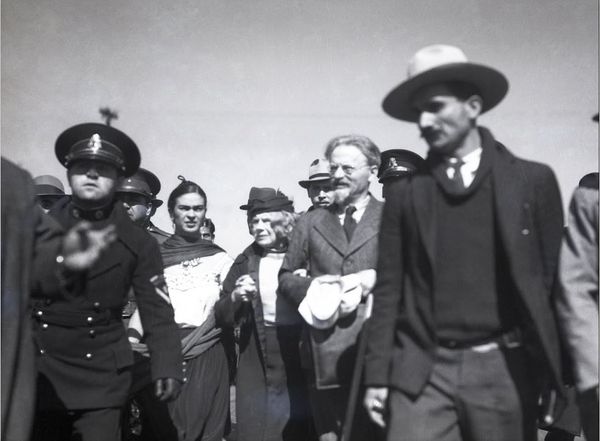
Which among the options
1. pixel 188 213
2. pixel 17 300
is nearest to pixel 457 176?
pixel 17 300

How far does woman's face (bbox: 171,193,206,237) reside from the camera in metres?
6.45

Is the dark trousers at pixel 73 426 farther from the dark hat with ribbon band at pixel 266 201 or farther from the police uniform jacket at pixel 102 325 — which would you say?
the dark hat with ribbon band at pixel 266 201

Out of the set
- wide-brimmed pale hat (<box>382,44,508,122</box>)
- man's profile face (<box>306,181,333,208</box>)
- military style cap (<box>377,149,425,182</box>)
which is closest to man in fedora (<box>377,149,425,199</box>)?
military style cap (<box>377,149,425,182</box>)

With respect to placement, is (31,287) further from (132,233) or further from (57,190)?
(57,190)

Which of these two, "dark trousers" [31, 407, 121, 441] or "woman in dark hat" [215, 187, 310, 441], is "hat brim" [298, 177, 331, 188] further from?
"dark trousers" [31, 407, 121, 441]

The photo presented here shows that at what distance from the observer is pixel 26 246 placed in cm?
322

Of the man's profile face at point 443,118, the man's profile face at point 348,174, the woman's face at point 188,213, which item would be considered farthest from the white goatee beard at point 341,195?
the woman's face at point 188,213

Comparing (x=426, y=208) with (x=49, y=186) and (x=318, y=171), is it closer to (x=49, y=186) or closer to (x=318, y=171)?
(x=318, y=171)

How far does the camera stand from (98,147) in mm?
4324

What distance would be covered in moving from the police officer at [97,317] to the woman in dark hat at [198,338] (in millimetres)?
1534

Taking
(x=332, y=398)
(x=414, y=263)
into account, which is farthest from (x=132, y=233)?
(x=414, y=263)

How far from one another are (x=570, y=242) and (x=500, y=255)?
39 centimetres

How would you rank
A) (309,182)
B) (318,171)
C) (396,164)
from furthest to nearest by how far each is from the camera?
1. (309,182)
2. (318,171)
3. (396,164)

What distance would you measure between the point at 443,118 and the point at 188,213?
3.67m
